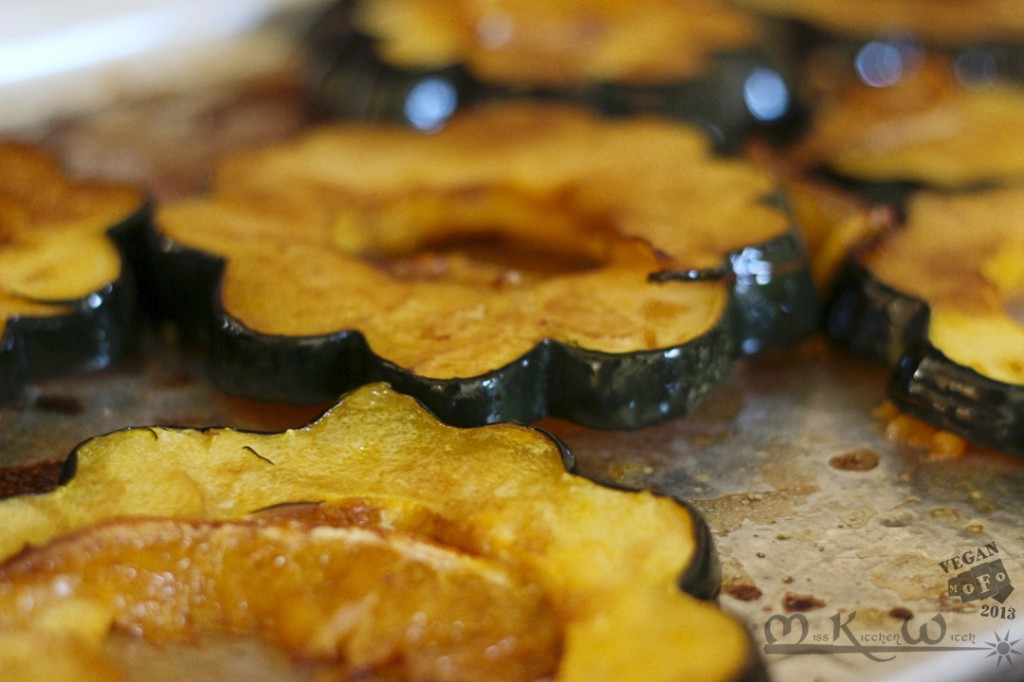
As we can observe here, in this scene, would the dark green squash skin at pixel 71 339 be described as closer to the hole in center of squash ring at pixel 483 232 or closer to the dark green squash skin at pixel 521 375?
the dark green squash skin at pixel 521 375

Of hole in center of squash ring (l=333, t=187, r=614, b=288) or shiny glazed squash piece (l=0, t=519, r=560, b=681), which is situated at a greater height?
hole in center of squash ring (l=333, t=187, r=614, b=288)

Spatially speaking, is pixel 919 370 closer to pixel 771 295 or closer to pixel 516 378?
pixel 771 295

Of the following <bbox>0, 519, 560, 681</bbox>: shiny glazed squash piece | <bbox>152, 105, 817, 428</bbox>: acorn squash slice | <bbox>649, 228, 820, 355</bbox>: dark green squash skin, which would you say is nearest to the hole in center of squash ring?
<bbox>152, 105, 817, 428</bbox>: acorn squash slice

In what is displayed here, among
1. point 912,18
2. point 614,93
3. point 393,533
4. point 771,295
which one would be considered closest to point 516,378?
point 393,533

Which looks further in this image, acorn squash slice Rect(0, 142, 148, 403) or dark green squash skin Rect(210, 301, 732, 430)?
acorn squash slice Rect(0, 142, 148, 403)

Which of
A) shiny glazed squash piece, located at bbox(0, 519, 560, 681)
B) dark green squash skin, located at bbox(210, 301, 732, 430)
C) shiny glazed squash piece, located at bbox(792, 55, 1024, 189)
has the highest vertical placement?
shiny glazed squash piece, located at bbox(792, 55, 1024, 189)

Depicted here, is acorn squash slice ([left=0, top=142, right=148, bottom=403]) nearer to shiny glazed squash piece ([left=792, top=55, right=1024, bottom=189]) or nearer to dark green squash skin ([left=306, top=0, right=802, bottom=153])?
dark green squash skin ([left=306, top=0, right=802, bottom=153])

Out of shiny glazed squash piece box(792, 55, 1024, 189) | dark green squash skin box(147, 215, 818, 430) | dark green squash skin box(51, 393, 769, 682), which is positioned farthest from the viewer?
shiny glazed squash piece box(792, 55, 1024, 189)

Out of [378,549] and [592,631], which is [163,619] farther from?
[592,631]

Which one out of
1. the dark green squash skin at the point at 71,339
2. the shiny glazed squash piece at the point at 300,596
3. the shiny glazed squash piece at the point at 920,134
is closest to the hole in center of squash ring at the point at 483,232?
the dark green squash skin at the point at 71,339
